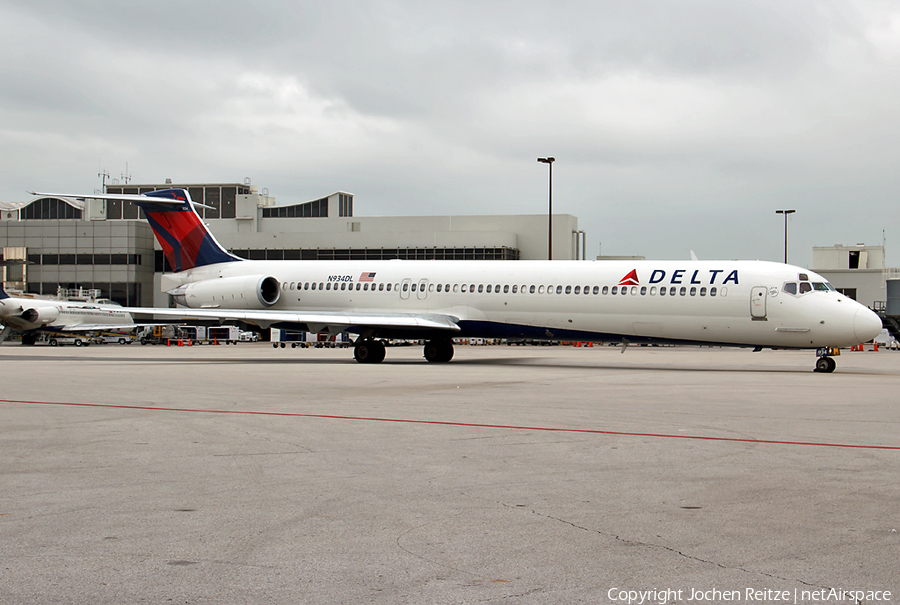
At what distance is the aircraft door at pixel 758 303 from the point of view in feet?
81.4

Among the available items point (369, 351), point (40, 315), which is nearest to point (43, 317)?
point (40, 315)

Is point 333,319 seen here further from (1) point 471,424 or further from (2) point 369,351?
(1) point 471,424

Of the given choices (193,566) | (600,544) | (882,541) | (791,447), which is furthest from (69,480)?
(791,447)

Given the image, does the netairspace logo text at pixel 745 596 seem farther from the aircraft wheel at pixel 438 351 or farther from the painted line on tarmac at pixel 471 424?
the aircraft wheel at pixel 438 351

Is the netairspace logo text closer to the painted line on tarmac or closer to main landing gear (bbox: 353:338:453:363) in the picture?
the painted line on tarmac

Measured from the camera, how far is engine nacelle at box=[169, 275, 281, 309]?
3158 centimetres

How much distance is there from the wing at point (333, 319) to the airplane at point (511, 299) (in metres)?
0.05

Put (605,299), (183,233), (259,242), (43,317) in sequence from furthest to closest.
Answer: (259,242)
(43,317)
(183,233)
(605,299)

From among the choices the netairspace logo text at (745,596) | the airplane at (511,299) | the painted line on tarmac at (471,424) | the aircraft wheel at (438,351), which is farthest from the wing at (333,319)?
the netairspace logo text at (745,596)

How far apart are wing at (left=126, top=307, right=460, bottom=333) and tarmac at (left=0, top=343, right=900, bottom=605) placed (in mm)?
14085

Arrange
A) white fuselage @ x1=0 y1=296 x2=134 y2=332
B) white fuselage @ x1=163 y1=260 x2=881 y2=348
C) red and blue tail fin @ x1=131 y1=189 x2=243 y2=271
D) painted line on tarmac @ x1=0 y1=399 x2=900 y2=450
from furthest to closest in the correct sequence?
1. white fuselage @ x1=0 y1=296 x2=134 y2=332
2. red and blue tail fin @ x1=131 y1=189 x2=243 y2=271
3. white fuselage @ x1=163 y1=260 x2=881 y2=348
4. painted line on tarmac @ x1=0 y1=399 x2=900 y2=450

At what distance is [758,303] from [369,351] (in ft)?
41.2

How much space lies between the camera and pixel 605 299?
26594 millimetres

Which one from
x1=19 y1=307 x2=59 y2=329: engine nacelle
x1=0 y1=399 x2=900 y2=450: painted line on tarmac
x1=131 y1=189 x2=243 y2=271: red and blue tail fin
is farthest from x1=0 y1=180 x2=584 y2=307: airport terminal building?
x1=0 y1=399 x2=900 y2=450: painted line on tarmac
